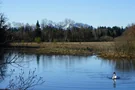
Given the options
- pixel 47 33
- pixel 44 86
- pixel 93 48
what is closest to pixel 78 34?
pixel 47 33

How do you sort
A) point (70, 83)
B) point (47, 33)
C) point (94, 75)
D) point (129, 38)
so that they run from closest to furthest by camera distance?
point (70, 83)
point (94, 75)
point (129, 38)
point (47, 33)

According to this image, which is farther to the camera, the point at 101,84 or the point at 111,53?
the point at 111,53

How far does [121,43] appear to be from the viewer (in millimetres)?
52312

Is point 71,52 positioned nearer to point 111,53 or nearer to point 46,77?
point 111,53

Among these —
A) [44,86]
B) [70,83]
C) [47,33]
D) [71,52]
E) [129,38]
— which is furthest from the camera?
[47,33]

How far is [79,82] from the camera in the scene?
25.7m

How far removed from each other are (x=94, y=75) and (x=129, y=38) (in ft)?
76.1

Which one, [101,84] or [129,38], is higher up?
[129,38]

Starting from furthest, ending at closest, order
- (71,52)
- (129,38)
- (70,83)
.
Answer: (71,52) < (129,38) < (70,83)

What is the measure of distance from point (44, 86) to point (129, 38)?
3130 centimetres

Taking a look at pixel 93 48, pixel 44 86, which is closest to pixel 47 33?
pixel 93 48

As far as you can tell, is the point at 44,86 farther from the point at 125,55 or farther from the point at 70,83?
the point at 125,55

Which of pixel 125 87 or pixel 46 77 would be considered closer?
pixel 125 87

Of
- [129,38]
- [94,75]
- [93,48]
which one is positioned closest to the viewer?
[94,75]
